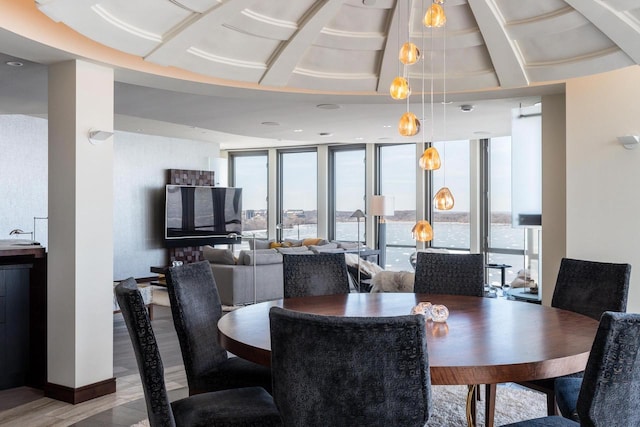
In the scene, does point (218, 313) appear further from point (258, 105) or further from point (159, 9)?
point (258, 105)

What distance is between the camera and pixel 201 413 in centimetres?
221

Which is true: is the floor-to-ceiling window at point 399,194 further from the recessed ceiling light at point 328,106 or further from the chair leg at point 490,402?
the chair leg at point 490,402

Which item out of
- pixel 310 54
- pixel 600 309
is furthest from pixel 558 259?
pixel 310 54

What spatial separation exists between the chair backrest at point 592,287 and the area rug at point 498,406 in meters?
0.82

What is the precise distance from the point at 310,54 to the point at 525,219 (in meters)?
2.65

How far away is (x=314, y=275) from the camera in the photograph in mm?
3738

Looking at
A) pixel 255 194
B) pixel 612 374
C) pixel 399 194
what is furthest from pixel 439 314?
pixel 255 194

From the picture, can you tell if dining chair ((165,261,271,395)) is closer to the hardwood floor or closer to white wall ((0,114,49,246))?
the hardwood floor

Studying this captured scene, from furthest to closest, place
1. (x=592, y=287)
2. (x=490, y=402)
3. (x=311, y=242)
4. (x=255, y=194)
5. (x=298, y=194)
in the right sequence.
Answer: (x=255, y=194)
(x=298, y=194)
(x=311, y=242)
(x=592, y=287)
(x=490, y=402)

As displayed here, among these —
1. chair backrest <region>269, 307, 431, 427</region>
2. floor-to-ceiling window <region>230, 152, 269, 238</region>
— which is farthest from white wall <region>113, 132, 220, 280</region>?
chair backrest <region>269, 307, 431, 427</region>

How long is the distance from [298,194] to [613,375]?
10.7 m

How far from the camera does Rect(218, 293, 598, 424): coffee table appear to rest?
1845 millimetres

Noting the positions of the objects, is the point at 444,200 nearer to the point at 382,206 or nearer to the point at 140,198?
the point at 382,206

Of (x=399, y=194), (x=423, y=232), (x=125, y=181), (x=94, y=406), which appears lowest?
(x=94, y=406)
